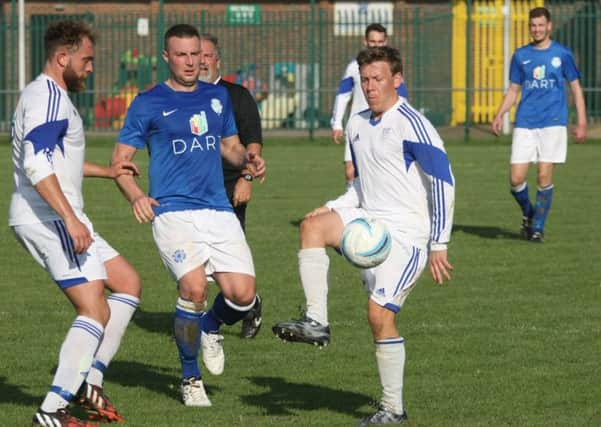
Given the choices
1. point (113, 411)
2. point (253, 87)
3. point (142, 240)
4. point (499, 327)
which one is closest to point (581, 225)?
point (142, 240)

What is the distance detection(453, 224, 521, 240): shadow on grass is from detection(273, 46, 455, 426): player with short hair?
813 centimetres

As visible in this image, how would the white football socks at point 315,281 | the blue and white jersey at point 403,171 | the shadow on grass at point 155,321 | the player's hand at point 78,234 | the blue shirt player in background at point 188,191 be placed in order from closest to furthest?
the player's hand at point 78,234, the blue and white jersey at point 403,171, the white football socks at point 315,281, the blue shirt player in background at point 188,191, the shadow on grass at point 155,321

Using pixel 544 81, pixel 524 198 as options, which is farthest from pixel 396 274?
pixel 544 81

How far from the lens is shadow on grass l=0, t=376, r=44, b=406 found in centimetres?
838

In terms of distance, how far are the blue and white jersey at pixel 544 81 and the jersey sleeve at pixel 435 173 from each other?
818 cm

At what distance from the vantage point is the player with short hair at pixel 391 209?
7.68m

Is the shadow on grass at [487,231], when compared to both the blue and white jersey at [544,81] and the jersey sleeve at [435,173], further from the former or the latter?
the jersey sleeve at [435,173]

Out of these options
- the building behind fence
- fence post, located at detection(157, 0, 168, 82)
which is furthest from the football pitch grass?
the building behind fence

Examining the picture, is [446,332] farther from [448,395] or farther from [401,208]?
[401,208]

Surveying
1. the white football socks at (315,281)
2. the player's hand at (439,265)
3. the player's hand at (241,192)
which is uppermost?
the player's hand at (241,192)

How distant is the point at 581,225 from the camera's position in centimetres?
1716

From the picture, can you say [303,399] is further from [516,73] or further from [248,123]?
[516,73]

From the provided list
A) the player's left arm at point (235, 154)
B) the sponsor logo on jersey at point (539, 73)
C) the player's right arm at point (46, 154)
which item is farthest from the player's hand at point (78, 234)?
the sponsor logo on jersey at point (539, 73)

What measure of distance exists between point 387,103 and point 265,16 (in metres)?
32.1
